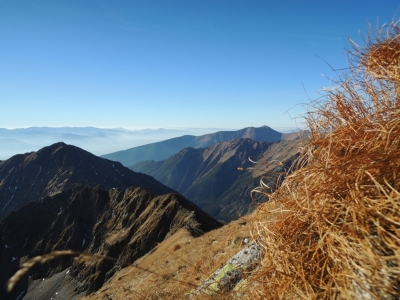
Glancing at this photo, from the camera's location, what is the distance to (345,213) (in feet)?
8.74

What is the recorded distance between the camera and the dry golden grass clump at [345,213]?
2371mm

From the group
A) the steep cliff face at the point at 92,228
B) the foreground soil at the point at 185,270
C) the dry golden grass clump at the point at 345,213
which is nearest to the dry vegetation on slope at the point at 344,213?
the dry golden grass clump at the point at 345,213

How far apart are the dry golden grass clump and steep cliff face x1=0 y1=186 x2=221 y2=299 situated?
4335 cm

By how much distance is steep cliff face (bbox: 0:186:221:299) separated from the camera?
6769cm

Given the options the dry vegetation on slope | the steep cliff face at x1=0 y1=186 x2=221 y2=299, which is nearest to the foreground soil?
the dry vegetation on slope

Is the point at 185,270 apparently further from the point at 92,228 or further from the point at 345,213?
the point at 92,228

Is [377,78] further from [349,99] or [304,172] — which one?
[304,172]

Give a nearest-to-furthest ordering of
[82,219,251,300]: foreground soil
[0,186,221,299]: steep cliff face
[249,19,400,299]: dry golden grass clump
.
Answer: [249,19,400,299]: dry golden grass clump
[82,219,251,300]: foreground soil
[0,186,221,299]: steep cliff face

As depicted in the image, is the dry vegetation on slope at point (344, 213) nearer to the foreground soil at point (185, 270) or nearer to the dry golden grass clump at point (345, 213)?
the dry golden grass clump at point (345, 213)

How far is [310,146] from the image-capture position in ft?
12.9

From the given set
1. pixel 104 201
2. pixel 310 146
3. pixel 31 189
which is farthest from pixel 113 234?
pixel 31 189

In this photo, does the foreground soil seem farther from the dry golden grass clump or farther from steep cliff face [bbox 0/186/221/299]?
steep cliff face [bbox 0/186/221/299]

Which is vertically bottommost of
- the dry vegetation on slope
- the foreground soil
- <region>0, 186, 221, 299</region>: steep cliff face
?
<region>0, 186, 221, 299</region>: steep cliff face

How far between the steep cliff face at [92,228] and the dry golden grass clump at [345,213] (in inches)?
1707
